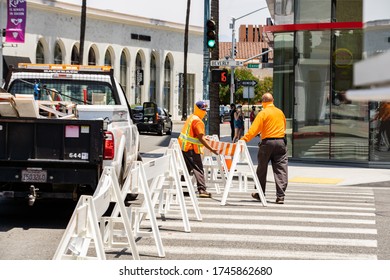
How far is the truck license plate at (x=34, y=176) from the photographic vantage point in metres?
10.6

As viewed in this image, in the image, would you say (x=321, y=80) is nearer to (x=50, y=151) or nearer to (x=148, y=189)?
(x=50, y=151)

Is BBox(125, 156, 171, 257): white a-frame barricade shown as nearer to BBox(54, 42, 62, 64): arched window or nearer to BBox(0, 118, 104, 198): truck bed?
BBox(0, 118, 104, 198): truck bed

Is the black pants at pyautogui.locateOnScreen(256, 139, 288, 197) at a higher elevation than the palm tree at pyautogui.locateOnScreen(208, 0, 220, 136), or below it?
below

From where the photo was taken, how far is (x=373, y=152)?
26.2 metres

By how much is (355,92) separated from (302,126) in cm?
2581

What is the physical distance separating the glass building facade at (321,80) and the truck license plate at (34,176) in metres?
17.0

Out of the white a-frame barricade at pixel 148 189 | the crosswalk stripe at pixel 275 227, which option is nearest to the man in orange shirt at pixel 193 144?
the crosswalk stripe at pixel 275 227

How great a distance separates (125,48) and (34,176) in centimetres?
6975

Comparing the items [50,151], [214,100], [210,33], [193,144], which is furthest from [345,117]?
[50,151]

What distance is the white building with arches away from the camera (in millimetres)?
67500

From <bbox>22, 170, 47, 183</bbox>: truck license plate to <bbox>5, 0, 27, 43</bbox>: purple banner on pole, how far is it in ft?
138

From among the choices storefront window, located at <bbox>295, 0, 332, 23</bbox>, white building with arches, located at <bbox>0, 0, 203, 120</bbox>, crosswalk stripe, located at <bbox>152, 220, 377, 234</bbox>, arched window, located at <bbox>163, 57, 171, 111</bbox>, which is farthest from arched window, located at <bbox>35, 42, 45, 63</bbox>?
crosswalk stripe, located at <bbox>152, 220, 377, 234</bbox>

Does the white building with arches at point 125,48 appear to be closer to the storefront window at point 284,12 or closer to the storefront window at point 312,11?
the storefront window at point 284,12

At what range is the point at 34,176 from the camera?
10633 millimetres
